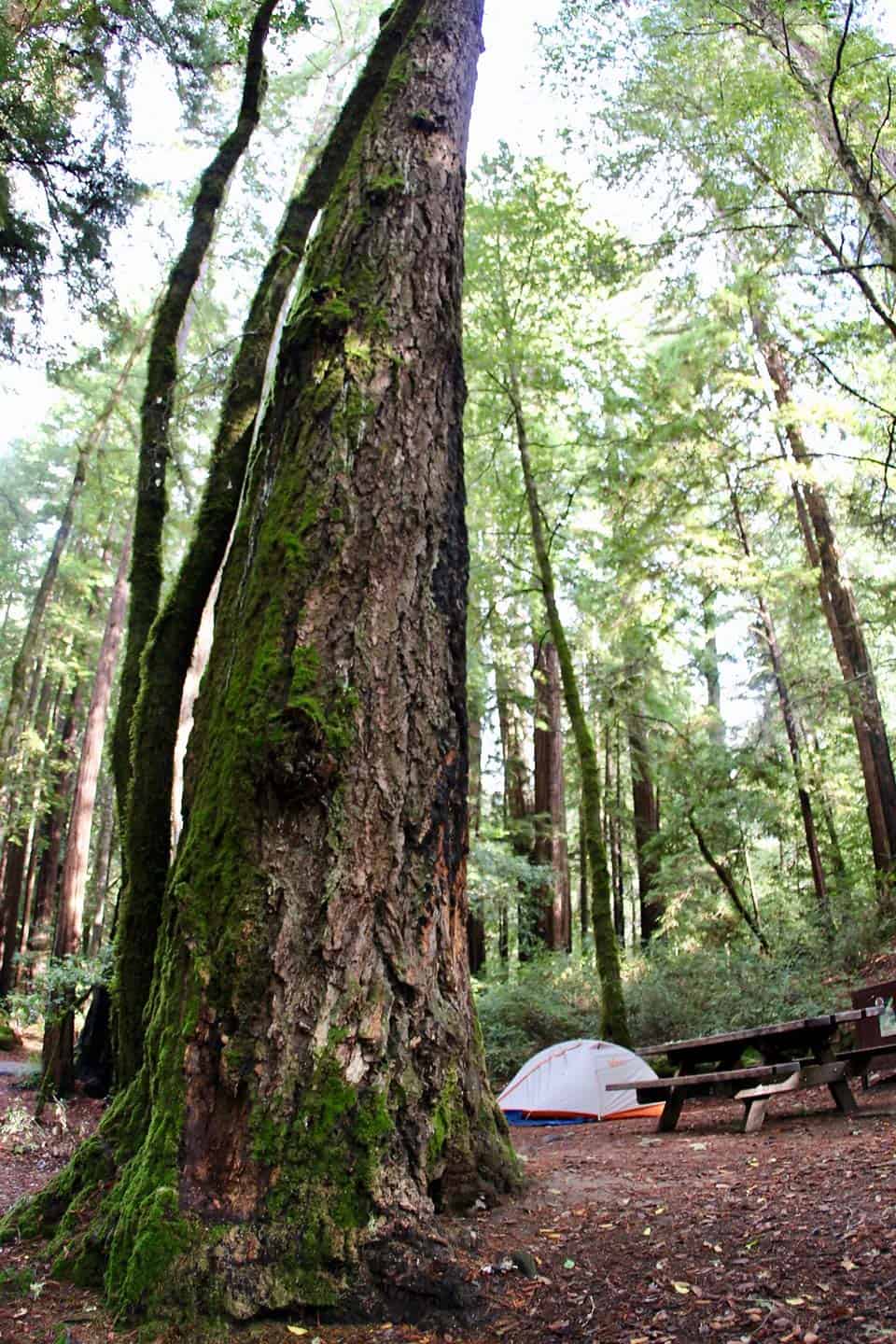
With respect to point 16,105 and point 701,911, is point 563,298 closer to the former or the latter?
point 16,105

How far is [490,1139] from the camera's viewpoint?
3.54 metres

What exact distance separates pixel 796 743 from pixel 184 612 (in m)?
10.9

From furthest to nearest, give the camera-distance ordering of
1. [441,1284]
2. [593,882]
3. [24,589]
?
1. [24,589]
2. [593,882]
3. [441,1284]

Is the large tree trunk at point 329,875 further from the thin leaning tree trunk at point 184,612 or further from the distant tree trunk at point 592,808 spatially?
the distant tree trunk at point 592,808

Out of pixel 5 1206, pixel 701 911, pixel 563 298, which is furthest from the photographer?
pixel 701 911

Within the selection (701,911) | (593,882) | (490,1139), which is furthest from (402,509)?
(701,911)

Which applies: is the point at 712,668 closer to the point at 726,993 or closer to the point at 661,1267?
the point at 726,993

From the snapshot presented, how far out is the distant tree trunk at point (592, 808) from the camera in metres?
9.73

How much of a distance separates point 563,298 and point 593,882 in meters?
8.02

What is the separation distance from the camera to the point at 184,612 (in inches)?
186

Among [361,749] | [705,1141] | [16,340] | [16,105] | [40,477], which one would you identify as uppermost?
[40,477]

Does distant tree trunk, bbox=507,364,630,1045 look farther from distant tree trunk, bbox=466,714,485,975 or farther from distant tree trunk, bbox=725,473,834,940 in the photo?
distant tree trunk, bbox=466,714,485,975

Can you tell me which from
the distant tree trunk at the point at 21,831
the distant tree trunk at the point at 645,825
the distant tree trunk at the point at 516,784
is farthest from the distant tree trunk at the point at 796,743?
the distant tree trunk at the point at 21,831

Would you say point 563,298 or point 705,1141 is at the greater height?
point 563,298
